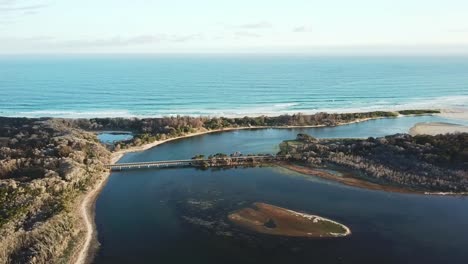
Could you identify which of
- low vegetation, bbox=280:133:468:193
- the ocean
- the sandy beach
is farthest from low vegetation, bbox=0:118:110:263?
the sandy beach

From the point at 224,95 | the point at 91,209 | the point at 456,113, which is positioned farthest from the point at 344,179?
the point at 224,95

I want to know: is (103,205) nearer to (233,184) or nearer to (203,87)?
(233,184)

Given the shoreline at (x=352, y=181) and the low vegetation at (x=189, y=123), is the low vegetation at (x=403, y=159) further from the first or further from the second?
the low vegetation at (x=189, y=123)

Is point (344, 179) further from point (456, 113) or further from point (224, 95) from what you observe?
point (224, 95)

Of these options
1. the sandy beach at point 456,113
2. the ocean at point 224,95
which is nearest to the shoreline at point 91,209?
the ocean at point 224,95

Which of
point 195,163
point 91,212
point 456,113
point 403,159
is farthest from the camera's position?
point 456,113

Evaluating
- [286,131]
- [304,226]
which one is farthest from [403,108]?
[304,226]

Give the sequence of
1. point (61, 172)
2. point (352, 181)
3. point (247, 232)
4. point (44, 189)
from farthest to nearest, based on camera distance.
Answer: point (352, 181) → point (61, 172) → point (44, 189) → point (247, 232)
